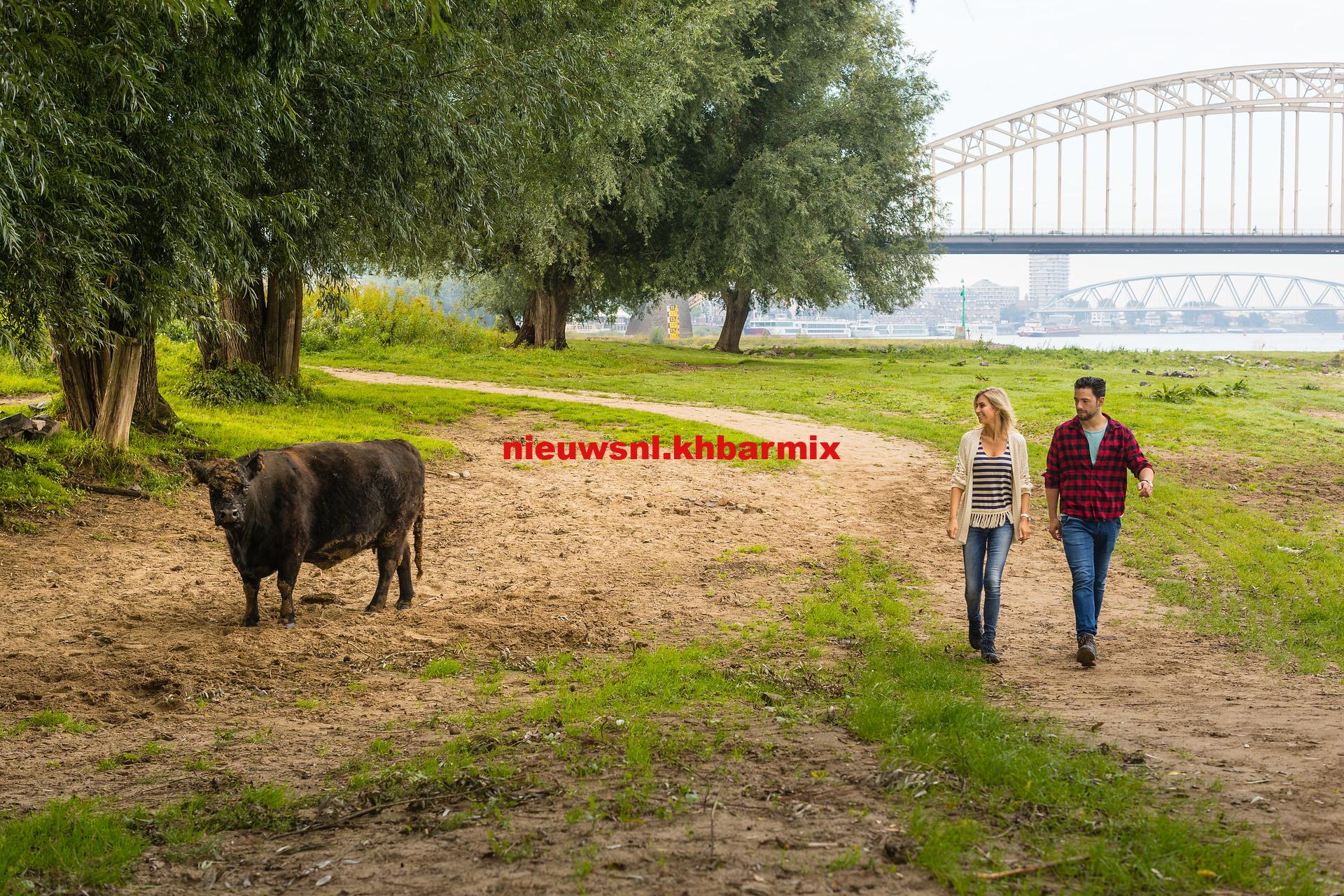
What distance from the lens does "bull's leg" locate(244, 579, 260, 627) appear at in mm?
8492

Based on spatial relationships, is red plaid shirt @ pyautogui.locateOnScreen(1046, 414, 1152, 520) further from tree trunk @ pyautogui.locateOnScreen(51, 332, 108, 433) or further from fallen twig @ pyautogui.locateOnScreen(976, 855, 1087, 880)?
tree trunk @ pyautogui.locateOnScreen(51, 332, 108, 433)

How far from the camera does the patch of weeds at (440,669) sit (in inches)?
304

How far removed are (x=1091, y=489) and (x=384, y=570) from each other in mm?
5783

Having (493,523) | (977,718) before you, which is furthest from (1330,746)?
(493,523)

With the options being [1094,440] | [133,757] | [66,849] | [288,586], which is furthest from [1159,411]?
[66,849]

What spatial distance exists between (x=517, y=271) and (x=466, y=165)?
2157 cm

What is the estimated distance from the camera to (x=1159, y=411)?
78.7 feet

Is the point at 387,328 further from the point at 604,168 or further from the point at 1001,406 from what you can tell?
the point at 1001,406

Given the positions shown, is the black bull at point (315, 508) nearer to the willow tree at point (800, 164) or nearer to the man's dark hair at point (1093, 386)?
the man's dark hair at point (1093, 386)

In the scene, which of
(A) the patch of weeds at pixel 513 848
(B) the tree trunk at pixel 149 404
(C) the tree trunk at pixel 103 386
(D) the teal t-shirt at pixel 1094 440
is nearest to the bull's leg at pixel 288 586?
(A) the patch of weeds at pixel 513 848

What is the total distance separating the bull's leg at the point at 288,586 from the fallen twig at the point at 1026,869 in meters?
5.87

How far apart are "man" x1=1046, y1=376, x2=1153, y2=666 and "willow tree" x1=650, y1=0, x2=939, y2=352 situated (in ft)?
85.6

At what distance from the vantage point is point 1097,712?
6.85 m

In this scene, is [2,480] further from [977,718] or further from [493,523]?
[977,718]
